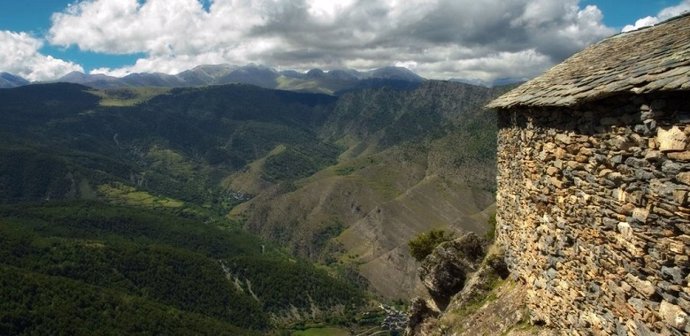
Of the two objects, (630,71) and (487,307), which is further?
(487,307)

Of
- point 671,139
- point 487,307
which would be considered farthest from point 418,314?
point 671,139

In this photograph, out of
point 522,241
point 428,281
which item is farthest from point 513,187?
point 428,281

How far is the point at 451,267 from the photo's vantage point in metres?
29.9

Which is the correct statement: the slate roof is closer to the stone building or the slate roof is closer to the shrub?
the stone building

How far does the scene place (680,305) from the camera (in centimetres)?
898

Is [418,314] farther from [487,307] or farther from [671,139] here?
[671,139]

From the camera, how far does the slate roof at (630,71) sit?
925 cm

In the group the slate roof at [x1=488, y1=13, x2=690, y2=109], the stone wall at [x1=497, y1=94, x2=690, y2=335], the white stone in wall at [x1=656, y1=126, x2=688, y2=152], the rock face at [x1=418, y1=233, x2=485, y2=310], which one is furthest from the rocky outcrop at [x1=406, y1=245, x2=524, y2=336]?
the white stone in wall at [x1=656, y1=126, x2=688, y2=152]

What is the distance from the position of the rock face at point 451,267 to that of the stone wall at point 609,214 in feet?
39.7

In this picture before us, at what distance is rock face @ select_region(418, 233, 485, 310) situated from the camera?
29531mm

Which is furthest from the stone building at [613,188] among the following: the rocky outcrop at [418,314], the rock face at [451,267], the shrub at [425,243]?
the shrub at [425,243]

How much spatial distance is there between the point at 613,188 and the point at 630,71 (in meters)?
2.46

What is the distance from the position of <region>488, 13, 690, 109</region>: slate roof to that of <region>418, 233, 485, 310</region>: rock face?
43.3 feet

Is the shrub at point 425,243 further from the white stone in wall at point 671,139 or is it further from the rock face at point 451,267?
the white stone in wall at point 671,139
